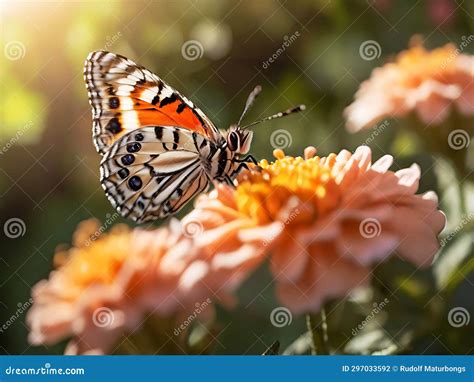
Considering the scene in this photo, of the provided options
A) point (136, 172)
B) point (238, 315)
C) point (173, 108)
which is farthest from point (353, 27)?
point (238, 315)

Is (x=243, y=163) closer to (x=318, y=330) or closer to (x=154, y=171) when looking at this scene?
(x=154, y=171)

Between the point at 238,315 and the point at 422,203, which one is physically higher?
the point at 422,203

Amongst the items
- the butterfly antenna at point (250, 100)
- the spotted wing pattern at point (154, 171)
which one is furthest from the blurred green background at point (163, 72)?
the spotted wing pattern at point (154, 171)

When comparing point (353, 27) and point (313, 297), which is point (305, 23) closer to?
point (353, 27)

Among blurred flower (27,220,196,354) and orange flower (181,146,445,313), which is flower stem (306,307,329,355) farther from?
blurred flower (27,220,196,354)

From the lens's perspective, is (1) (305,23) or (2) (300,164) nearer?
(2) (300,164)

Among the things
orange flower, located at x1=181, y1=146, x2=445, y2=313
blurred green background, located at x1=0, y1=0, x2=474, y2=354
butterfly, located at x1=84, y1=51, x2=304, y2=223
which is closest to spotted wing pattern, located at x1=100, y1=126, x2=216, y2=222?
butterfly, located at x1=84, y1=51, x2=304, y2=223

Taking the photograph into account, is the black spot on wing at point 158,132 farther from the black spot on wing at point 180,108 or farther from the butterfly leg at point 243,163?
the butterfly leg at point 243,163
